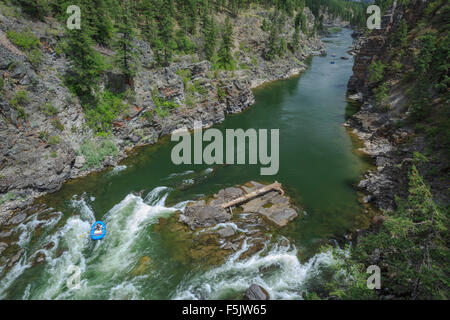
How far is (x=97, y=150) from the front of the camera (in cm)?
3438

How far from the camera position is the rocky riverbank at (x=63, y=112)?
26562mm

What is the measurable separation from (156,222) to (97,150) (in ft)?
55.8

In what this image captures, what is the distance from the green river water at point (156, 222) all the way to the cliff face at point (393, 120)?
3.04 metres

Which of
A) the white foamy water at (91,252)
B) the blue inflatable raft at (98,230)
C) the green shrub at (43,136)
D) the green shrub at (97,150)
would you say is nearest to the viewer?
the white foamy water at (91,252)

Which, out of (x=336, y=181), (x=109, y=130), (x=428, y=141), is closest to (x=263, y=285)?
(x=336, y=181)

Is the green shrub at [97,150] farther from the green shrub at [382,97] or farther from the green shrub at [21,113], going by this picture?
the green shrub at [382,97]

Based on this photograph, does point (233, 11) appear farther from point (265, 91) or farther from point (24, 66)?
point (24, 66)

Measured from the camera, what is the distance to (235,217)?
25.6 metres

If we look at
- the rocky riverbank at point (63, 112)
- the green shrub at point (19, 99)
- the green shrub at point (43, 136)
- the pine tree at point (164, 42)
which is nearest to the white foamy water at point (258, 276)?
the rocky riverbank at point (63, 112)

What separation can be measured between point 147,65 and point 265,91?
124 ft

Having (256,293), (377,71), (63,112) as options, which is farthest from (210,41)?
(256,293)

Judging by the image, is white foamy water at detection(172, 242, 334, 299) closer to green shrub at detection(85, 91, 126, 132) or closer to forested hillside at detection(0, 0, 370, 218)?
forested hillside at detection(0, 0, 370, 218)

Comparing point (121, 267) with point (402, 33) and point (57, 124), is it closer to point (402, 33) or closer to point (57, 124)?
point (57, 124)

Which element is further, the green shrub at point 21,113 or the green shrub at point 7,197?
the green shrub at point 21,113
